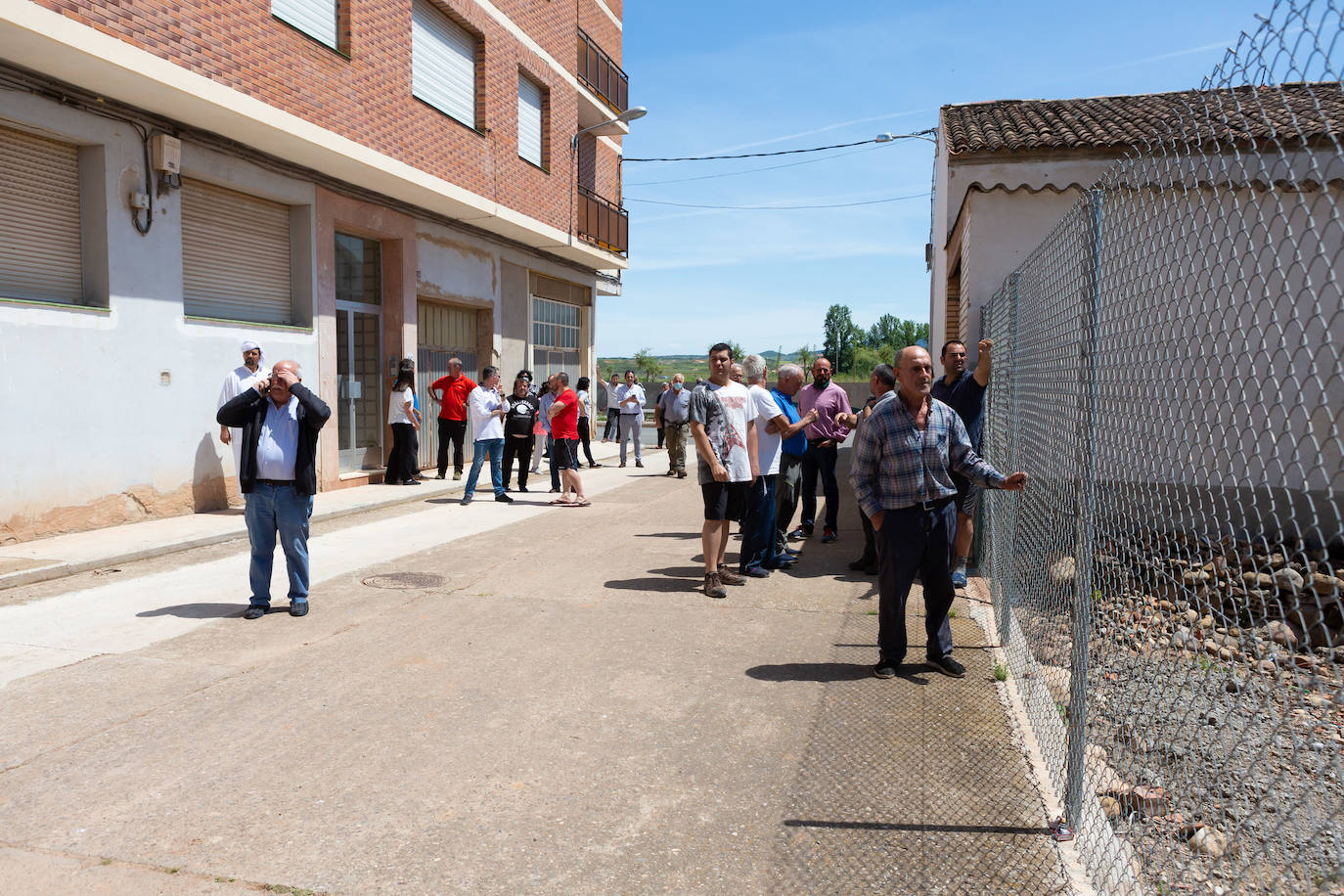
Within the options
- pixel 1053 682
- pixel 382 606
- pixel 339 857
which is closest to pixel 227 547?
pixel 382 606

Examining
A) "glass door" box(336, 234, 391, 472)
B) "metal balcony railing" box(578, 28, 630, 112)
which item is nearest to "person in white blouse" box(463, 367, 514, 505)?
"glass door" box(336, 234, 391, 472)

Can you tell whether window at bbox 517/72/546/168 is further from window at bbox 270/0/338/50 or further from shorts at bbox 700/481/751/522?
shorts at bbox 700/481/751/522

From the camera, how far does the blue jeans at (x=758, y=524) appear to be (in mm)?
7957

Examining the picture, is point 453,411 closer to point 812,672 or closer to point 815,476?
point 815,476

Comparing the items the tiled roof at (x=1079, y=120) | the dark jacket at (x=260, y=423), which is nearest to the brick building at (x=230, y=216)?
the dark jacket at (x=260, y=423)

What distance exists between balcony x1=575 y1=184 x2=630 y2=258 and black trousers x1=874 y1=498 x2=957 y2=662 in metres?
16.8

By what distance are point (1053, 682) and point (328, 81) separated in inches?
445

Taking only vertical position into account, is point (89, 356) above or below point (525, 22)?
below

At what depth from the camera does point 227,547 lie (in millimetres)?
9438

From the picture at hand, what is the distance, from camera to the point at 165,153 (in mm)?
10367

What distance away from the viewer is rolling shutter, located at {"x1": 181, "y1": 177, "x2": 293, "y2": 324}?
37.5ft

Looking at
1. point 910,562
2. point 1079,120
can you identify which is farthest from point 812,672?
point 1079,120

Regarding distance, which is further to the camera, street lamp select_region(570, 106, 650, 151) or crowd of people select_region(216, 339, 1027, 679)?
street lamp select_region(570, 106, 650, 151)

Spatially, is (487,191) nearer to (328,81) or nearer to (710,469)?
(328,81)
